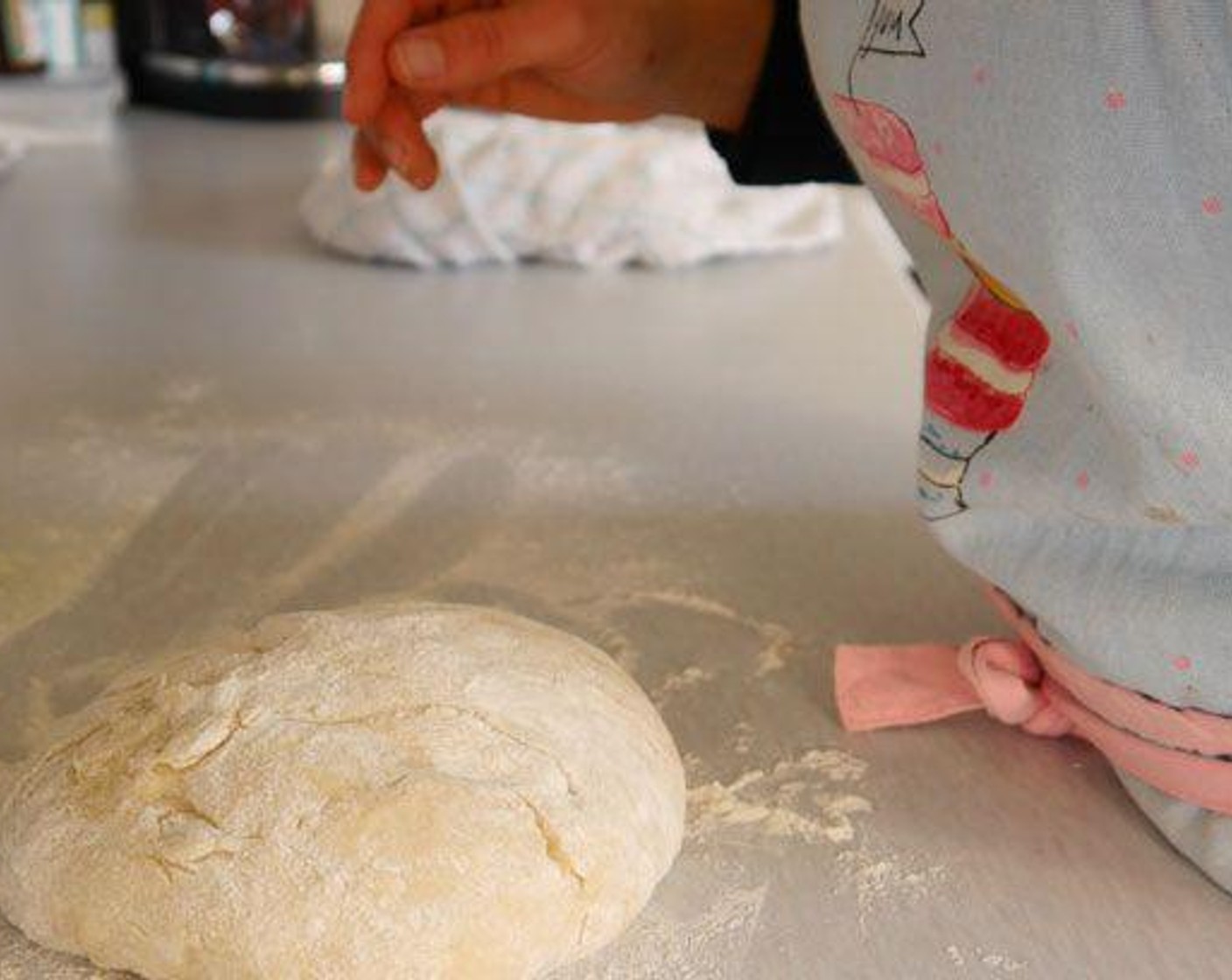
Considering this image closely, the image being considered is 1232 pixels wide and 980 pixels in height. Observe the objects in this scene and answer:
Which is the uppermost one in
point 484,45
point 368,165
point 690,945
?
point 484,45

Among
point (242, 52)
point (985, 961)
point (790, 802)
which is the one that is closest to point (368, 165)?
point (790, 802)

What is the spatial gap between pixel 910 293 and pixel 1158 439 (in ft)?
2.54

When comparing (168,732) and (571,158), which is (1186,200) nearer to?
(168,732)

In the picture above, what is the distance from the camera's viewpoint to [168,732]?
565mm

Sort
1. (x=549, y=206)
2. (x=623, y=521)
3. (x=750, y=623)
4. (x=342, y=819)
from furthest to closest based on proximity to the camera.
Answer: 1. (x=549, y=206)
2. (x=623, y=521)
3. (x=750, y=623)
4. (x=342, y=819)

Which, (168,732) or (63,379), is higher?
(168,732)

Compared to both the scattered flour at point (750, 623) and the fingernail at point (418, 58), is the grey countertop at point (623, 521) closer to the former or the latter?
the scattered flour at point (750, 623)

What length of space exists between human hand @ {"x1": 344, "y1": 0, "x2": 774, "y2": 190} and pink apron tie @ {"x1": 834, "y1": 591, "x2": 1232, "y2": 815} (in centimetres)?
37

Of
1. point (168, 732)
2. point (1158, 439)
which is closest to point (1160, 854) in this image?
point (1158, 439)

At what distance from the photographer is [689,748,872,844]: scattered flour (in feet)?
2.08

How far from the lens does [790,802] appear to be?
0.65 meters

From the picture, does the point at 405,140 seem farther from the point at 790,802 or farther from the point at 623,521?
the point at 790,802

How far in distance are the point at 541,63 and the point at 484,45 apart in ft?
0.21

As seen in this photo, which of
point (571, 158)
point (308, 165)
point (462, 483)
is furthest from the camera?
point (308, 165)
